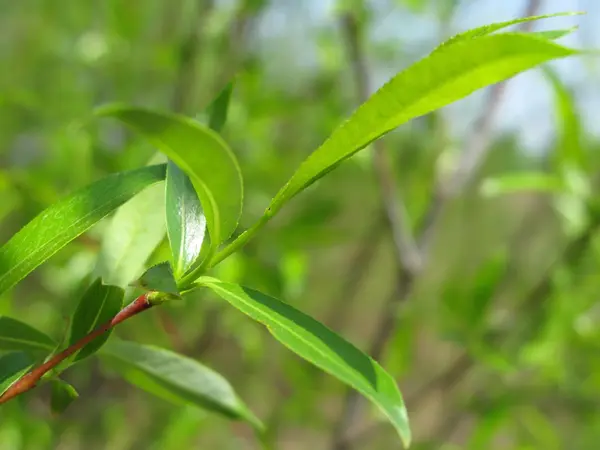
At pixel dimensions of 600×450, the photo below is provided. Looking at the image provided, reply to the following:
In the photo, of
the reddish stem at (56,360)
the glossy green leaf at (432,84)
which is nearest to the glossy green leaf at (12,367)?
the reddish stem at (56,360)

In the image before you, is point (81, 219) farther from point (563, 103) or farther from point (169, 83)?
point (169, 83)

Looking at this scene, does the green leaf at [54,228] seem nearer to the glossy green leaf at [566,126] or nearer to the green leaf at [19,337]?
the green leaf at [19,337]

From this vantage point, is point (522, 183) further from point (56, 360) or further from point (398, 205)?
point (56, 360)

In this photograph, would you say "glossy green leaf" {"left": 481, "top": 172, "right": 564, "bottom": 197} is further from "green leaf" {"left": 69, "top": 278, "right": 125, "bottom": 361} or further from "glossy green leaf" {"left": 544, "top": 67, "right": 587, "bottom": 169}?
"green leaf" {"left": 69, "top": 278, "right": 125, "bottom": 361}

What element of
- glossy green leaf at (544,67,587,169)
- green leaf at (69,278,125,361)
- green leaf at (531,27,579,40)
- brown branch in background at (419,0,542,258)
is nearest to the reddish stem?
green leaf at (69,278,125,361)

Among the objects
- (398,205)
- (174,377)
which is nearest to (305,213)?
(398,205)
